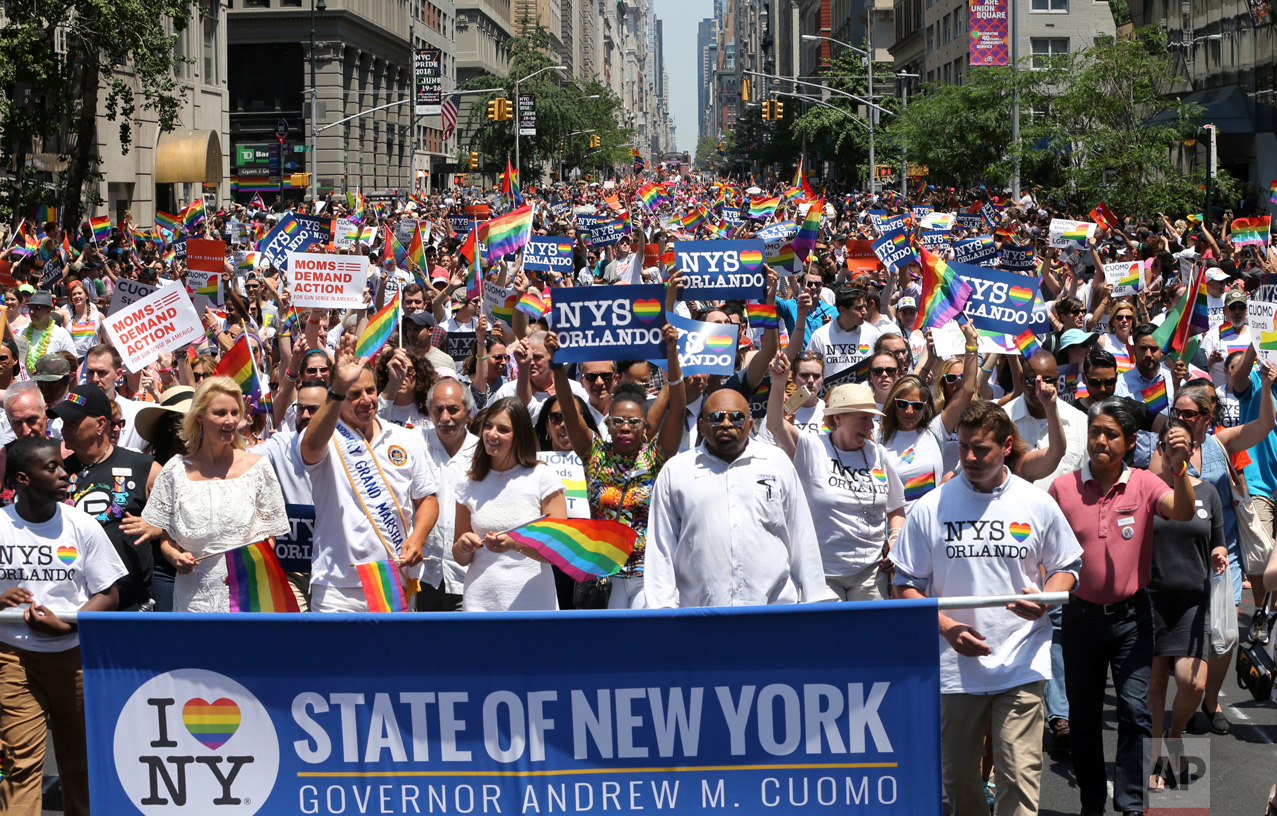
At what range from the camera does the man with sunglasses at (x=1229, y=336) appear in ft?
33.1

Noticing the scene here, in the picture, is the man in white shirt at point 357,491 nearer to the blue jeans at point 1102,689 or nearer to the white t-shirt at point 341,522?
the white t-shirt at point 341,522

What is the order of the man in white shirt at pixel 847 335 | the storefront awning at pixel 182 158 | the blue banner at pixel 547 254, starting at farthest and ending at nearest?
the storefront awning at pixel 182 158 < the blue banner at pixel 547 254 < the man in white shirt at pixel 847 335

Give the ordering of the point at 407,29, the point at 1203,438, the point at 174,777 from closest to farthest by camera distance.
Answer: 1. the point at 174,777
2. the point at 1203,438
3. the point at 407,29

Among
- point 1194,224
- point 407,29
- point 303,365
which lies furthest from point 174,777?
point 407,29

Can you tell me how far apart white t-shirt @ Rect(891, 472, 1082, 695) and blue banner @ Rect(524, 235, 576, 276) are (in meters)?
10.2

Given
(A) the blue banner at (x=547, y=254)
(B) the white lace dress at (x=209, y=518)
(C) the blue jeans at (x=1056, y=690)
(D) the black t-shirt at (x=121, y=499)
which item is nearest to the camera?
(B) the white lace dress at (x=209, y=518)

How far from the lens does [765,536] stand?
5.62 metres

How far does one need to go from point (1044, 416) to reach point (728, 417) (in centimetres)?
265

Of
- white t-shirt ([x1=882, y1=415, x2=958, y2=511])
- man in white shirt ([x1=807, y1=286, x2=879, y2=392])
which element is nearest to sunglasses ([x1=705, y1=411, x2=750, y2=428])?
white t-shirt ([x1=882, y1=415, x2=958, y2=511])

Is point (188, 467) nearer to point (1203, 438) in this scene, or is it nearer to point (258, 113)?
point (1203, 438)

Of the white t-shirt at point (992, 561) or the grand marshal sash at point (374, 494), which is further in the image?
the grand marshal sash at point (374, 494)

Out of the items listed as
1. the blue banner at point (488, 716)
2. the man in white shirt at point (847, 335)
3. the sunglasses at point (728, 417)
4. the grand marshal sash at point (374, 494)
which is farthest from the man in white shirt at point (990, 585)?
the man in white shirt at point (847, 335)

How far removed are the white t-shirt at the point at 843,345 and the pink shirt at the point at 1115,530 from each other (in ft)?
14.5

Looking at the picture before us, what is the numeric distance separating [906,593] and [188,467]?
2.84m
